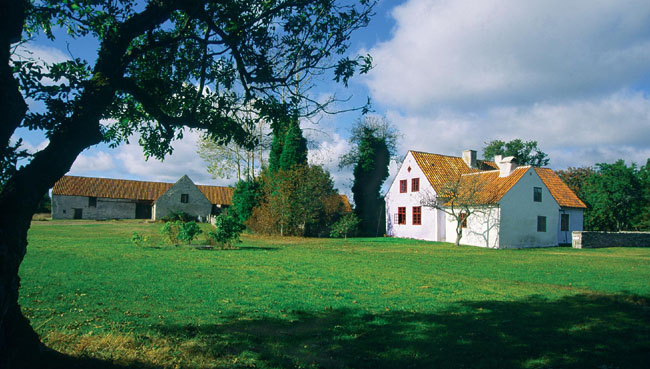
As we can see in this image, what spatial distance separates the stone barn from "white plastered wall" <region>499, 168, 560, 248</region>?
40328 mm

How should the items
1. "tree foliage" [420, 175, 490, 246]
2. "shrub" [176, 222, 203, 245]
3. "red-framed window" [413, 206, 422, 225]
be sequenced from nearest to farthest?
"shrub" [176, 222, 203, 245], "tree foliage" [420, 175, 490, 246], "red-framed window" [413, 206, 422, 225]

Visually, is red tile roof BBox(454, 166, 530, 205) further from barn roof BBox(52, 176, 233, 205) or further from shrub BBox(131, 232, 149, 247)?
barn roof BBox(52, 176, 233, 205)

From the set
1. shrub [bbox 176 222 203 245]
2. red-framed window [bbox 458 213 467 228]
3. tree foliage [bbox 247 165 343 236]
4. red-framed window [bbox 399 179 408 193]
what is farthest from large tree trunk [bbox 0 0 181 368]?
red-framed window [bbox 399 179 408 193]

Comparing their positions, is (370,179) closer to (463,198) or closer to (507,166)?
(507,166)

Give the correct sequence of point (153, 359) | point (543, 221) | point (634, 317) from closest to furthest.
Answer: point (153, 359), point (634, 317), point (543, 221)

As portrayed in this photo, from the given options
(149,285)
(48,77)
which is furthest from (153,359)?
(149,285)

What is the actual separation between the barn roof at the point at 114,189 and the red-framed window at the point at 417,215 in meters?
35.1

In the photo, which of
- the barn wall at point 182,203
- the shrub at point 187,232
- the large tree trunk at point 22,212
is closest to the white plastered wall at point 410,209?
the shrub at point 187,232

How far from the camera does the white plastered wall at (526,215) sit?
29188 millimetres

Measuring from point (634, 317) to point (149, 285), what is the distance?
34.7ft

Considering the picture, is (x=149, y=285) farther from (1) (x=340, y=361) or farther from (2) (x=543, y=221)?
(2) (x=543, y=221)

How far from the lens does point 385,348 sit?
5902 mm

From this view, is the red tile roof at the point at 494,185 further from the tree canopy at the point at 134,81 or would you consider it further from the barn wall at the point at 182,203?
the barn wall at the point at 182,203

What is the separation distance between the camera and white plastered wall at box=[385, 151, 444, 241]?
1323 inches
